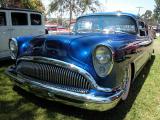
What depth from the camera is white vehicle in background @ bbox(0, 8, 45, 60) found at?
6695 mm

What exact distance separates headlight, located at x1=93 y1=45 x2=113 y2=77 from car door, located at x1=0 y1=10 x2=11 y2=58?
4127mm

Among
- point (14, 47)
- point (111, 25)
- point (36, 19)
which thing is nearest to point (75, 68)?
point (14, 47)

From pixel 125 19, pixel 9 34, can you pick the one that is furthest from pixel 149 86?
pixel 9 34

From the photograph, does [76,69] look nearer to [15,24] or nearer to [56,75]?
[56,75]

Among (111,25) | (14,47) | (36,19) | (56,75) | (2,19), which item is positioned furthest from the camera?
(36,19)

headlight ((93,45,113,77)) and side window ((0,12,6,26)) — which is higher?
side window ((0,12,6,26))

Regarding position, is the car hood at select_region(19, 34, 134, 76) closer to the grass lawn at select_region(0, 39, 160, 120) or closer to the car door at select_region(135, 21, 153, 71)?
the grass lawn at select_region(0, 39, 160, 120)

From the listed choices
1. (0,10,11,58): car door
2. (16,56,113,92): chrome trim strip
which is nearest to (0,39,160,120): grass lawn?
(16,56,113,92): chrome trim strip

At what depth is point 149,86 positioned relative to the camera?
17.7 feet

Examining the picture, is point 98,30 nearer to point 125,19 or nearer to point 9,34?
point 125,19

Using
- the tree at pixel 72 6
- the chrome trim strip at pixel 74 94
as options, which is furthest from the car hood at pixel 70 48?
the tree at pixel 72 6

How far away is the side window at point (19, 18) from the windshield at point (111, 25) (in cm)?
269

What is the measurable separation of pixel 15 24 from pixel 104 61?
4.56 meters

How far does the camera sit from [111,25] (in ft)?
16.2
